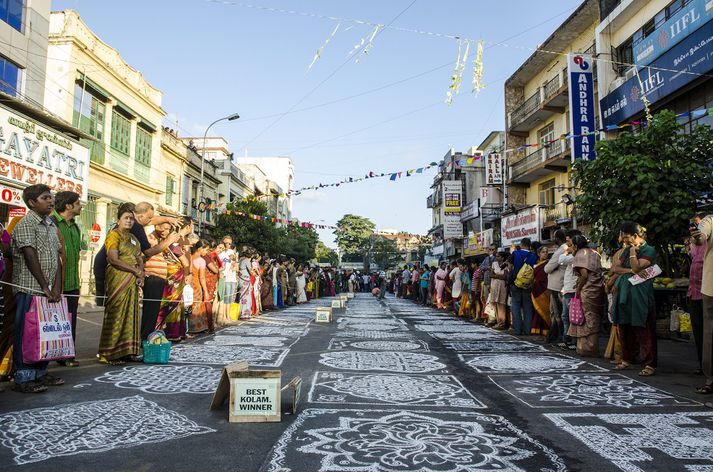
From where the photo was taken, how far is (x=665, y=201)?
323 inches

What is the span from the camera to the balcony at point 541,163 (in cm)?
2111

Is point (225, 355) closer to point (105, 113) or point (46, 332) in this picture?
point (46, 332)

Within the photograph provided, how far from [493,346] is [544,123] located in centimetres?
1856

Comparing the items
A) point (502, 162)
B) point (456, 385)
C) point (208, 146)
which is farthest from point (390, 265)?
point (456, 385)

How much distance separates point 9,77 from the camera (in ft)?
47.1

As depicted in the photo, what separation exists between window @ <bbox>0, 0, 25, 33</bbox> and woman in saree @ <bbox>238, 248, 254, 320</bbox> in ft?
30.5

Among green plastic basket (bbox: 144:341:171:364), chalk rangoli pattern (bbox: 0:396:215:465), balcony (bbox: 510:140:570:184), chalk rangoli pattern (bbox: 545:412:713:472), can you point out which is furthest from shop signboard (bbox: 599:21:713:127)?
chalk rangoli pattern (bbox: 0:396:215:465)

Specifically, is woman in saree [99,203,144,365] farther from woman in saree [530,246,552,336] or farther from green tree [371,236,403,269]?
green tree [371,236,403,269]

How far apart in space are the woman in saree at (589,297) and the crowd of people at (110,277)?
221 inches

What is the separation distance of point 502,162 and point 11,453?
26748mm

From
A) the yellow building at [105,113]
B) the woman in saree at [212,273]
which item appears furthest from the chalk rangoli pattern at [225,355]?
the yellow building at [105,113]

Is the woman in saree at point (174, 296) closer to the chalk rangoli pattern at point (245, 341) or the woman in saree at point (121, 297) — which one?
the chalk rangoli pattern at point (245, 341)

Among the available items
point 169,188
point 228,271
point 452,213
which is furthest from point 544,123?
point 169,188

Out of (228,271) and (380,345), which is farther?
(228,271)
